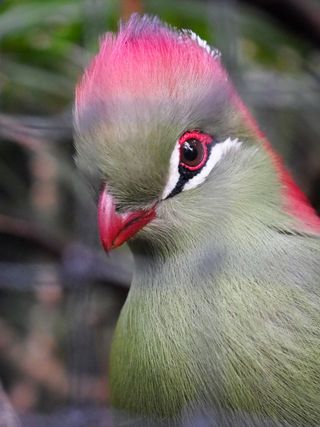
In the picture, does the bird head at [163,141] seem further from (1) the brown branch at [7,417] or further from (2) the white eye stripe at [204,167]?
(1) the brown branch at [7,417]

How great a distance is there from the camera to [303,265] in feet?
3.96

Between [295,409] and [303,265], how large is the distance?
21 centimetres

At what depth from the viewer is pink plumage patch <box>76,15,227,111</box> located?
43.9 inches

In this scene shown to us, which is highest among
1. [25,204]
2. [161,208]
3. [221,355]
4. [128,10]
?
[128,10]

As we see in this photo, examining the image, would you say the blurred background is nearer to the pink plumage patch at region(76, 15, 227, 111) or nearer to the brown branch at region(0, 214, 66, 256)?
the brown branch at region(0, 214, 66, 256)

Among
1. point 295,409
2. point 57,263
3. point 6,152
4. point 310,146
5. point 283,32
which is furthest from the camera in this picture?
point 310,146

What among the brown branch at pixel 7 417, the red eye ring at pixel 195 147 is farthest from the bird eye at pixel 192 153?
the brown branch at pixel 7 417

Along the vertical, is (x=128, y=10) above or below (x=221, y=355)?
above

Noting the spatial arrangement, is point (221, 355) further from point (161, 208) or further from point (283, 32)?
point (283, 32)

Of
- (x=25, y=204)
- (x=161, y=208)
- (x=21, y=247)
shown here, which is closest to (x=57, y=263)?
(x=21, y=247)

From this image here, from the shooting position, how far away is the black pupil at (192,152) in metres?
1.17

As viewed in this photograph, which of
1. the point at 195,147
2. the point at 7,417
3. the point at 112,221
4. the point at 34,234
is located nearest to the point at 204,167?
the point at 195,147

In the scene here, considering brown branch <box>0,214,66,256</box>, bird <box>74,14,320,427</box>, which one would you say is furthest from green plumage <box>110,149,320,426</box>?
brown branch <box>0,214,66,256</box>

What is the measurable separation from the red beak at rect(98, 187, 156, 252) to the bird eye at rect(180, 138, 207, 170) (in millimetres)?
96
